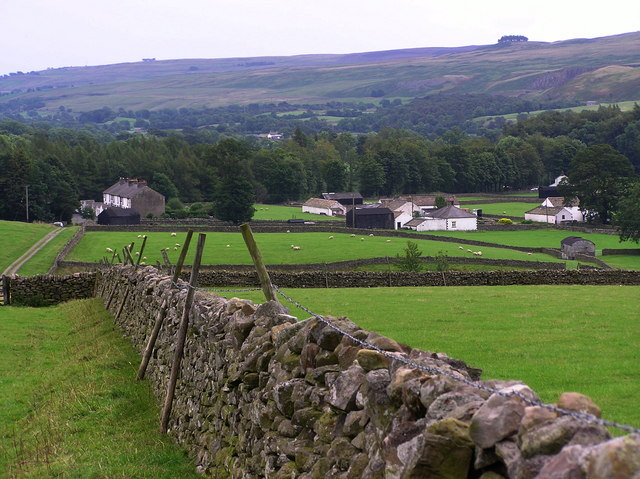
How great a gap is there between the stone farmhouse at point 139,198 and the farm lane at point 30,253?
41.2m

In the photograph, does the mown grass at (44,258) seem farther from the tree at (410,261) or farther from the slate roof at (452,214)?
the slate roof at (452,214)

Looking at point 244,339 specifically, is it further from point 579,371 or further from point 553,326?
point 553,326

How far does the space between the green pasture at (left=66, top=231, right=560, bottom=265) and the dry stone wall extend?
52.1 meters

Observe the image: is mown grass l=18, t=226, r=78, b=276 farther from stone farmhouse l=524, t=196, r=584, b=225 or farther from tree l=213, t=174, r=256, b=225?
stone farmhouse l=524, t=196, r=584, b=225

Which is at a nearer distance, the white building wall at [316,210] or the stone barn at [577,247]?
the stone barn at [577,247]

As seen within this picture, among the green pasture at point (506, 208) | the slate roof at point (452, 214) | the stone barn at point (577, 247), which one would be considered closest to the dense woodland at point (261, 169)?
the green pasture at point (506, 208)

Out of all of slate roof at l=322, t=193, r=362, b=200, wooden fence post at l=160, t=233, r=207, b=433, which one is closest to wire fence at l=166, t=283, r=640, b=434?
wooden fence post at l=160, t=233, r=207, b=433

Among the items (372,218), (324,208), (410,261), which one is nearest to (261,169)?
(324,208)

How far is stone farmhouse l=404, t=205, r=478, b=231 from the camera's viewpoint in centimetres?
10575

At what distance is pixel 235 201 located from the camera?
117875 mm

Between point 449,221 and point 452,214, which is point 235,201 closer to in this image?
point 449,221

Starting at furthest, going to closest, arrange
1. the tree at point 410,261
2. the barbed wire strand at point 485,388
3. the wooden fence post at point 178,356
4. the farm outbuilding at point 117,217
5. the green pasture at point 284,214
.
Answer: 1. the green pasture at point 284,214
2. the farm outbuilding at point 117,217
3. the tree at point 410,261
4. the wooden fence post at point 178,356
5. the barbed wire strand at point 485,388

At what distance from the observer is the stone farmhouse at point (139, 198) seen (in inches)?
5162

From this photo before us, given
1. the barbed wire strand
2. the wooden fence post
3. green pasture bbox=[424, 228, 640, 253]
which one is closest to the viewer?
the barbed wire strand
